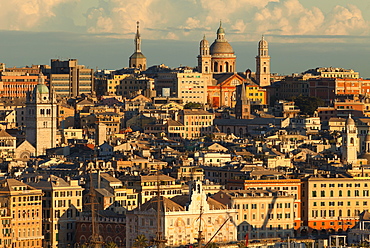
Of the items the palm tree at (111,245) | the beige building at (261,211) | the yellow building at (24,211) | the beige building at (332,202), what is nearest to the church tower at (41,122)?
the beige building at (332,202)

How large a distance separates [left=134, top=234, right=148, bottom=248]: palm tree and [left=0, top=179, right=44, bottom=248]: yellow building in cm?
926

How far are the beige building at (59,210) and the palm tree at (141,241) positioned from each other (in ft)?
28.7

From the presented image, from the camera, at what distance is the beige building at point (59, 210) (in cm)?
11912

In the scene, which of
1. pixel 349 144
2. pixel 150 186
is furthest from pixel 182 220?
pixel 349 144

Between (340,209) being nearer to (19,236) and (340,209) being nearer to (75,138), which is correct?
(19,236)

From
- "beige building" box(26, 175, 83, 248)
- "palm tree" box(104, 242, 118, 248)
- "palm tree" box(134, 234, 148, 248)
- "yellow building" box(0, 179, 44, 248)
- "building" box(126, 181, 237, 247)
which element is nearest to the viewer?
"palm tree" box(104, 242, 118, 248)

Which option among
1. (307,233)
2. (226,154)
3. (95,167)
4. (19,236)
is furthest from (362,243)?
(226,154)

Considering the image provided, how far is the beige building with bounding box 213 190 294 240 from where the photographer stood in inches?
4769

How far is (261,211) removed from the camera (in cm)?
12281

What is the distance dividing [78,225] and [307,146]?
2214 inches

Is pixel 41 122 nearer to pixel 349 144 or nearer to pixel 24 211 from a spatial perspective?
pixel 349 144

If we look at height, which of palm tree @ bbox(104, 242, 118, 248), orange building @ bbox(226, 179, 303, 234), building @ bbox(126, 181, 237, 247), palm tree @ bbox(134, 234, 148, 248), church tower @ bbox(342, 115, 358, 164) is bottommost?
palm tree @ bbox(104, 242, 118, 248)

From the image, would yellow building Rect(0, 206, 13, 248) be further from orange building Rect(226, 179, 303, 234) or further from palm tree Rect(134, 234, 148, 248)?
orange building Rect(226, 179, 303, 234)

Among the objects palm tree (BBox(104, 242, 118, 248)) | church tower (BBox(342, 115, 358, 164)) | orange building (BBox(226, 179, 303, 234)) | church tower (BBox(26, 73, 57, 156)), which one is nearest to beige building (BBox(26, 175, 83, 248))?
palm tree (BBox(104, 242, 118, 248))
